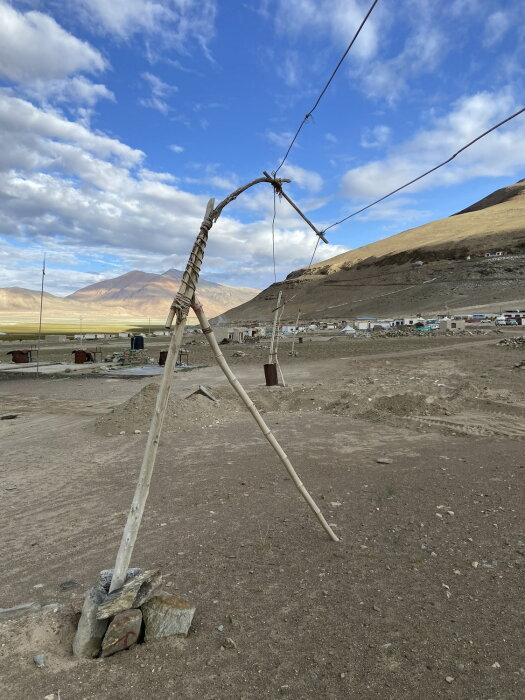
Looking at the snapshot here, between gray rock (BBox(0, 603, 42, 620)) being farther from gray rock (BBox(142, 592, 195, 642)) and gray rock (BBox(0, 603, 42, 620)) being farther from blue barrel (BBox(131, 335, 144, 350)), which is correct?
blue barrel (BBox(131, 335, 144, 350))

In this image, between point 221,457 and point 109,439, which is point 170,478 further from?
point 109,439

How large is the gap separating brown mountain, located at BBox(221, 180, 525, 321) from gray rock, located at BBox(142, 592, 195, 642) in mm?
69981

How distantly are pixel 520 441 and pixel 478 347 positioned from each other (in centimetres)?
1949

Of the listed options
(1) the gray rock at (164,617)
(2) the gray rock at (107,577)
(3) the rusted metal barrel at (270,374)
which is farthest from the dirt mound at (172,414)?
(1) the gray rock at (164,617)

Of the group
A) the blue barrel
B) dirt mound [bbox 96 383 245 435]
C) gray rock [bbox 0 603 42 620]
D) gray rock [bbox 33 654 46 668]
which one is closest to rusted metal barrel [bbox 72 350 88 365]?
the blue barrel

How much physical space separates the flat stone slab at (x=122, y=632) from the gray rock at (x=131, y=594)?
5cm

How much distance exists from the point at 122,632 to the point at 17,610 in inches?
38.0

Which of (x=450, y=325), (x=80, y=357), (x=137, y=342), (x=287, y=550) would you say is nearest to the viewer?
(x=287, y=550)

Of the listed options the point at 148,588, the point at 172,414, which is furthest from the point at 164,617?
the point at 172,414

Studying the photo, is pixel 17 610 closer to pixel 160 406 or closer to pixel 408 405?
pixel 160 406

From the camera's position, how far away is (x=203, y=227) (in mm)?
3758

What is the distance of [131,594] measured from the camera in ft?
10.1

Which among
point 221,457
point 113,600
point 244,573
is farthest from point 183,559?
point 221,457

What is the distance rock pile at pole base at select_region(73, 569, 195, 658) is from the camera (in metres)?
2.96
